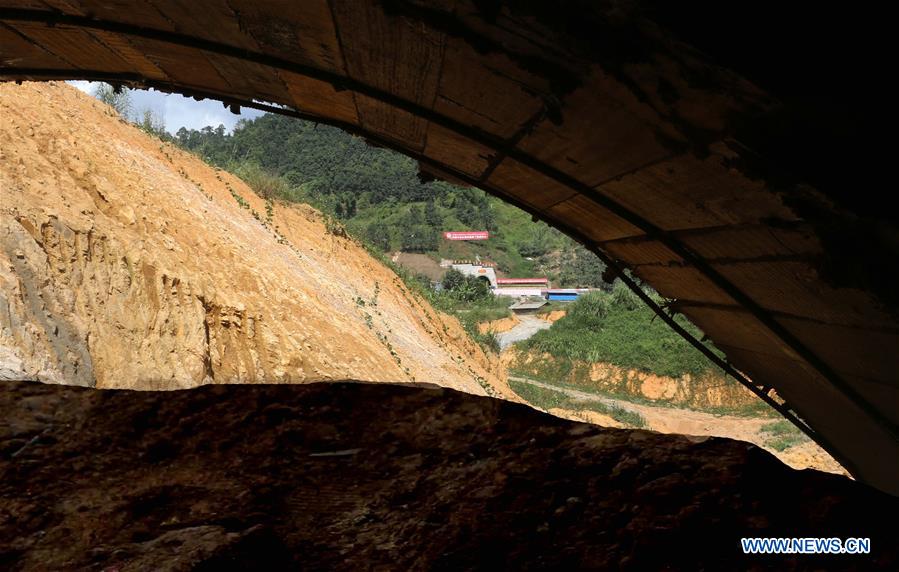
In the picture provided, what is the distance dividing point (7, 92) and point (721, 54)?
15.6m

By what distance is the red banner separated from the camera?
82688 mm

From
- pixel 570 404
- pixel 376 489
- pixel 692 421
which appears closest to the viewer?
pixel 376 489

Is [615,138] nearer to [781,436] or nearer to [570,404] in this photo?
[781,436]

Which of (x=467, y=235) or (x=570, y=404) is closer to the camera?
(x=570, y=404)

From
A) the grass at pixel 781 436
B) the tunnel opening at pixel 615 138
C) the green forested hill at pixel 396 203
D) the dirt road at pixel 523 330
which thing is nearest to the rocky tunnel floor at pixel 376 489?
the tunnel opening at pixel 615 138

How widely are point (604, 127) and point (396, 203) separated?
8674cm

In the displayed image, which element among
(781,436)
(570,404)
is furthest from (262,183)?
(781,436)

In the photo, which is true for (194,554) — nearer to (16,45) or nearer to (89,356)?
(16,45)

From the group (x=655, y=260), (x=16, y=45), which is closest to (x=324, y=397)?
(x=655, y=260)

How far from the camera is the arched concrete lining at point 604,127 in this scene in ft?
7.11

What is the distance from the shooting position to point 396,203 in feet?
290

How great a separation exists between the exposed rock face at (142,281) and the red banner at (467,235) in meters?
63.7

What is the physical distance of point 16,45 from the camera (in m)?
3.92

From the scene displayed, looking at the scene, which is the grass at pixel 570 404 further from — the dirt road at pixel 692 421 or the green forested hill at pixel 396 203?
the green forested hill at pixel 396 203
